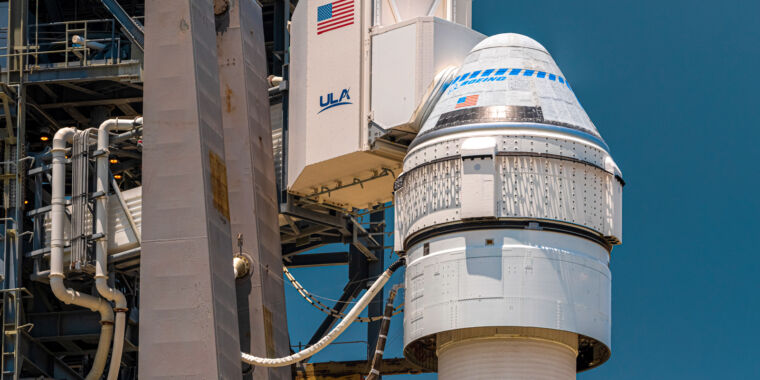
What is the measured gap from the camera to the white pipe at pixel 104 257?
3806 centimetres

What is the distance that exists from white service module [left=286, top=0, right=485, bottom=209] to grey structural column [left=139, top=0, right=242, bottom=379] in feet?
13.8

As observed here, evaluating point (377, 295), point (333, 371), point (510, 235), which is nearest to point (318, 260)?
point (377, 295)

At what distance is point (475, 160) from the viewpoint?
108 feet

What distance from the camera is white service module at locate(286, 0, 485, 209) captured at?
3703 centimetres

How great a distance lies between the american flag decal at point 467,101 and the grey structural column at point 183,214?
511 cm

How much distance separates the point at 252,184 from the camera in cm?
3791

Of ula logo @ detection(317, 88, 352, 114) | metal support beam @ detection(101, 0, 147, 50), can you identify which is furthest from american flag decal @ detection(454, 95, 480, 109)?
metal support beam @ detection(101, 0, 147, 50)

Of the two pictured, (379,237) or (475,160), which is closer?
(475,160)

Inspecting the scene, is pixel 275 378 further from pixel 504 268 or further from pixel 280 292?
pixel 504 268

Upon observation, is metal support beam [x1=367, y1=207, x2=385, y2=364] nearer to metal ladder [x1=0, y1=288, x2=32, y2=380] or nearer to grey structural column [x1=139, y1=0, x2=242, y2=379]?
metal ladder [x1=0, y1=288, x2=32, y2=380]

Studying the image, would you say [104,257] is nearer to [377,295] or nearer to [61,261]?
[61,261]

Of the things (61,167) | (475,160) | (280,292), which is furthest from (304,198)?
(475,160)

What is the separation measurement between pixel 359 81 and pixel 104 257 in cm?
724

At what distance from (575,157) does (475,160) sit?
2.07 m
